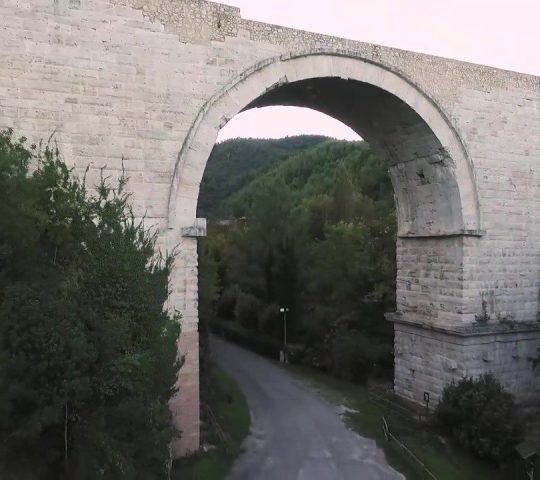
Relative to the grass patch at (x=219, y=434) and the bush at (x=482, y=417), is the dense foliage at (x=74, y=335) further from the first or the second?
the bush at (x=482, y=417)

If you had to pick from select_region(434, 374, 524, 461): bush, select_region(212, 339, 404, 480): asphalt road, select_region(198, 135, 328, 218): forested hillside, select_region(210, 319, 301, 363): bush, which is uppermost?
select_region(198, 135, 328, 218): forested hillside

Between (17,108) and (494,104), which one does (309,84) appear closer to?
(494,104)

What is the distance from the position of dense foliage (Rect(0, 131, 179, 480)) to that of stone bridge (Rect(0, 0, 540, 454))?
3.97 ft

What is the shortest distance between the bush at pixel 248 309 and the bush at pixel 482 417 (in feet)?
52.7

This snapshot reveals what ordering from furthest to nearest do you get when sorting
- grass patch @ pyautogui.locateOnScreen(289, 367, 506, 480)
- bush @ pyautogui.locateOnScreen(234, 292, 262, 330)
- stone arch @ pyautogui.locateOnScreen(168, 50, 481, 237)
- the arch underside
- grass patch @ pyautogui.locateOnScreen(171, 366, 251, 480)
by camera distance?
bush @ pyautogui.locateOnScreen(234, 292, 262, 330), the arch underside, grass patch @ pyautogui.locateOnScreen(289, 367, 506, 480), stone arch @ pyautogui.locateOnScreen(168, 50, 481, 237), grass patch @ pyautogui.locateOnScreen(171, 366, 251, 480)

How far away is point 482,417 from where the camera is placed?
12109 millimetres

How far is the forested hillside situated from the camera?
211 feet

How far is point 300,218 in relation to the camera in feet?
92.0

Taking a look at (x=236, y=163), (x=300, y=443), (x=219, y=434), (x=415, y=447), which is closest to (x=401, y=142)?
(x=415, y=447)

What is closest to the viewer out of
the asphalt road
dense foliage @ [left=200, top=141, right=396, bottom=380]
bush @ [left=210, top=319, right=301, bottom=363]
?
the asphalt road

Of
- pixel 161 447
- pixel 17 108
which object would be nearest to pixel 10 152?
pixel 17 108

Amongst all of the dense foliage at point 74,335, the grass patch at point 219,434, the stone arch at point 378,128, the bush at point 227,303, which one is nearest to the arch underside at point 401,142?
the stone arch at point 378,128

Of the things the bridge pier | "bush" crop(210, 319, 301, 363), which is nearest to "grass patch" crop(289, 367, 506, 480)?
the bridge pier

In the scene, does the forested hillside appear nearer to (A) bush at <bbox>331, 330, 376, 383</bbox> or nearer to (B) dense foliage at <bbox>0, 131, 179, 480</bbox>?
(A) bush at <bbox>331, 330, 376, 383</bbox>
